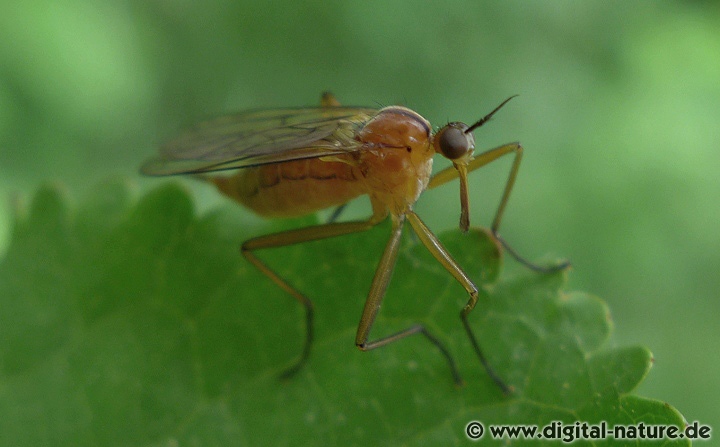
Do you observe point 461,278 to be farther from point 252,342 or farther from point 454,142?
point 252,342

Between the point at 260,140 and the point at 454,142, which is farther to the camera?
the point at 260,140

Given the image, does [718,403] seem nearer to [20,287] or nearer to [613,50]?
[613,50]

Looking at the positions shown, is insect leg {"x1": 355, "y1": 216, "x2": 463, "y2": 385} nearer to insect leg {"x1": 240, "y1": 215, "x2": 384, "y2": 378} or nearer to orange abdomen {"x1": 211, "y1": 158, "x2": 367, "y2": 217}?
insect leg {"x1": 240, "y1": 215, "x2": 384, "y2": 378}

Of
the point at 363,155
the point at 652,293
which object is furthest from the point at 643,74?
the point at 363,155

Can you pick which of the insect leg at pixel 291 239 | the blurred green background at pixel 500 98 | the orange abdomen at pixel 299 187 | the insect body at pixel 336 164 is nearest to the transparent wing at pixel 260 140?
the insect body at pixel 336 164

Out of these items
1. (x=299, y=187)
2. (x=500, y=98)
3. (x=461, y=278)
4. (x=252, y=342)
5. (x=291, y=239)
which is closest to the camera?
(x=461, y=278)

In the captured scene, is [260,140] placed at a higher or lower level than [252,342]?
higher

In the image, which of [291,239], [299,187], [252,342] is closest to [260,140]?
[299,187]
